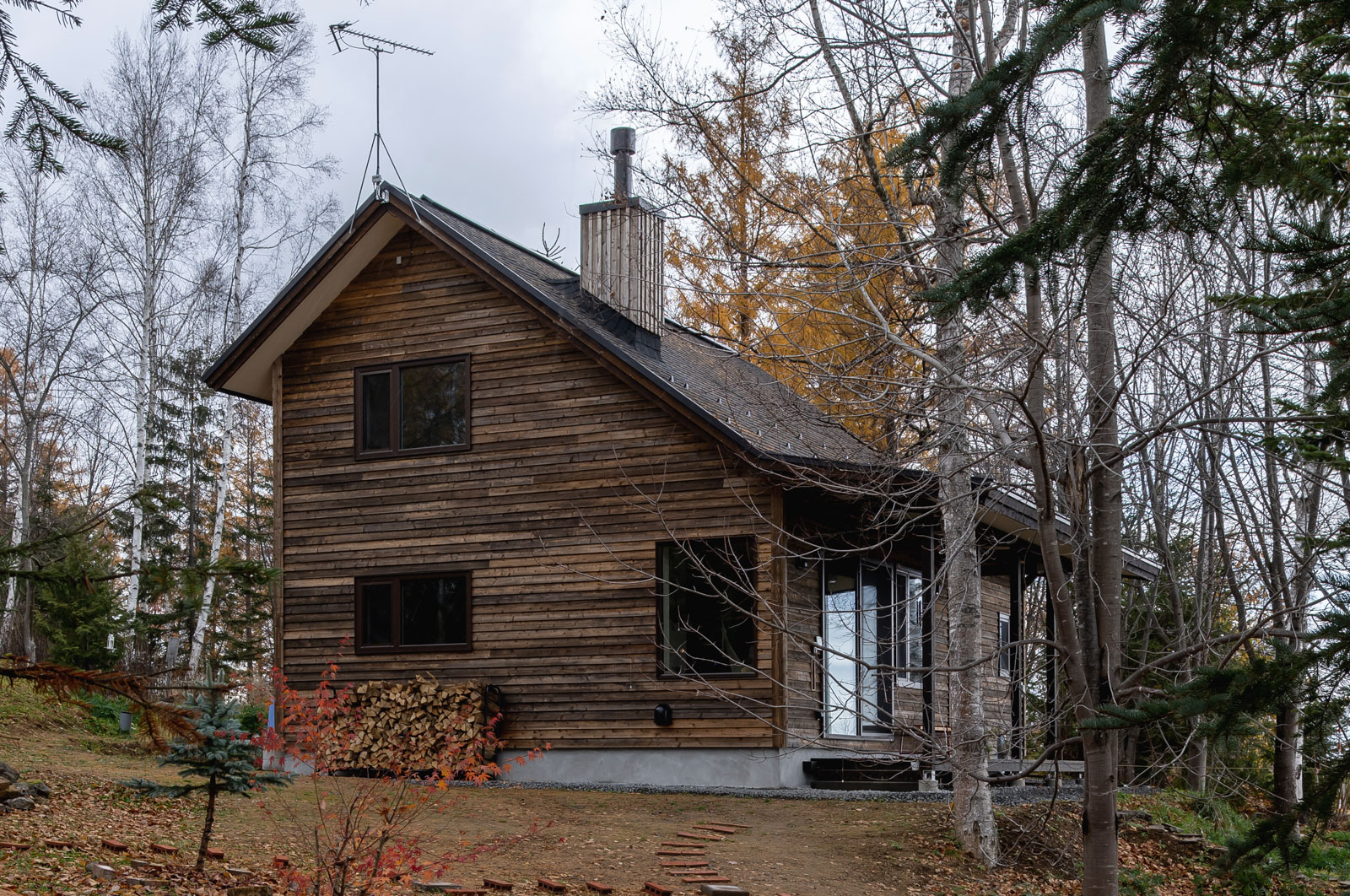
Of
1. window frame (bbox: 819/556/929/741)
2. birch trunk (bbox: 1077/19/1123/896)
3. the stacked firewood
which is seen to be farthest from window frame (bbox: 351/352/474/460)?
birch trunk (bbox: 1077/19/1123/896)

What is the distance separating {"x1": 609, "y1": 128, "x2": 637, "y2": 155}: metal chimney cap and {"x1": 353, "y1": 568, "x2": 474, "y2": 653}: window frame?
5.96m

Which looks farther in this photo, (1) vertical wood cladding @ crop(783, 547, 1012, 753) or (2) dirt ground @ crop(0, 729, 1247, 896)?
(1) vertical wood cladding @ crop(783, 547, 1012, 753)

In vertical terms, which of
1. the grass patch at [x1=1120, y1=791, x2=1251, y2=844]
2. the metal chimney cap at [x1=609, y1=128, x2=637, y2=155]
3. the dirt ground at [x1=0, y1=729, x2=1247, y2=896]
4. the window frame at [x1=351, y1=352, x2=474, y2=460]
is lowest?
the grass patch at [x1=1120, y1=791, x2=1251, y2=844]

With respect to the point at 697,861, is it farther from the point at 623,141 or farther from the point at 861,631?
the point at 623,141

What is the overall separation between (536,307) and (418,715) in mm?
5014

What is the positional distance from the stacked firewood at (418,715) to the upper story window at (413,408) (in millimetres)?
2990

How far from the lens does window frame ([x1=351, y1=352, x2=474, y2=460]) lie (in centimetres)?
1526

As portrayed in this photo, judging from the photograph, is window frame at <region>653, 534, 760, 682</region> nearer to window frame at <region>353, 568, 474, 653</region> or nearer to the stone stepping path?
the stone stepping path

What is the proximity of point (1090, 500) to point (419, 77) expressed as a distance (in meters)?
8.15

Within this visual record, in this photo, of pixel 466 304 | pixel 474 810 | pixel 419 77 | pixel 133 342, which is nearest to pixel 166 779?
pixel 474 810

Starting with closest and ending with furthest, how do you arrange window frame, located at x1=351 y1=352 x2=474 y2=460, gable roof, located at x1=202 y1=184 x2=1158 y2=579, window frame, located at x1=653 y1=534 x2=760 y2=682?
1. window frame, located at x1=653 y1=534 x2=760 y2=682
2. gable roof, located at x1=202 y1=184 x2=1158 y2=579
3. window frame, located at x1=351 y1=352 x2=474 y2=460

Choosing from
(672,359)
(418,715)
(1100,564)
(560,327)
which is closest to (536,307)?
(560,327)

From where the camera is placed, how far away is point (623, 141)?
1630 centimetres

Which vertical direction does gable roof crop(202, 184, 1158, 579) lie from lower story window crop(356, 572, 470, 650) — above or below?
above
